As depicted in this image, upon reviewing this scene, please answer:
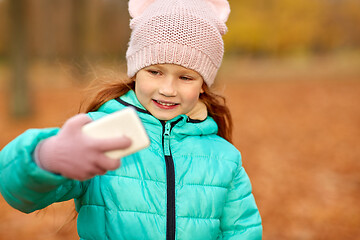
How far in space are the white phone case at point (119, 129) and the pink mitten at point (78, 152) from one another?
0.03 metres

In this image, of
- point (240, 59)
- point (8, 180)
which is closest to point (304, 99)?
point (8, 180)

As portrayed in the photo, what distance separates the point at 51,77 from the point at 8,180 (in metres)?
20.8

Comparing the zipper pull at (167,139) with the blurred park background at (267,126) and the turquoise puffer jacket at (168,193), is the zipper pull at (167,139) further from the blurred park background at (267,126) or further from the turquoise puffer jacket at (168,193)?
the blurred park background at (267,126)

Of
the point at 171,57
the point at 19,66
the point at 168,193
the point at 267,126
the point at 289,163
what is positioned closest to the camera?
the point at 168,193

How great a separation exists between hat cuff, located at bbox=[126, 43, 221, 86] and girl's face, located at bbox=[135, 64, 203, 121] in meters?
0.04

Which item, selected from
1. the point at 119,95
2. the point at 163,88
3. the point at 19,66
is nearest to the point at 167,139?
the point at 163,88

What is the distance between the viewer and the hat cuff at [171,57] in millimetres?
2016

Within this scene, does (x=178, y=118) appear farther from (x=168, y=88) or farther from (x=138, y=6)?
(x=138, y=6)

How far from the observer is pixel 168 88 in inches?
76.9

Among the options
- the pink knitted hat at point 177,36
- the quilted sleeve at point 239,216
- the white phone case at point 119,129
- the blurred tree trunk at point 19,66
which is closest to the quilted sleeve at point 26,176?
the white phone case at point 119,129

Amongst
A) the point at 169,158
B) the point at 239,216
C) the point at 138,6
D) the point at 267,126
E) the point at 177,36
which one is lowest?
the point at 267,126

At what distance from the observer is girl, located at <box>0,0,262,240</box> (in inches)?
72.8

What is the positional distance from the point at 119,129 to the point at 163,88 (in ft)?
2.06

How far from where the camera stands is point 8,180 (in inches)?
58.8
